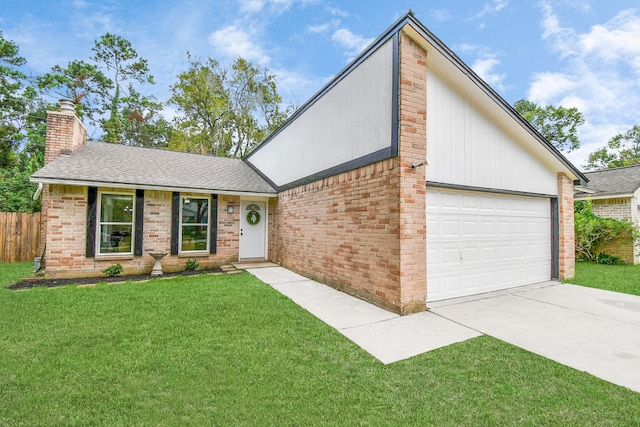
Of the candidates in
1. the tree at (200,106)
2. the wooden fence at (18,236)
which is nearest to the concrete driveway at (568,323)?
the wooden fence at (18,236)

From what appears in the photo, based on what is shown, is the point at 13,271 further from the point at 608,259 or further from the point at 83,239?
the point at 608,259

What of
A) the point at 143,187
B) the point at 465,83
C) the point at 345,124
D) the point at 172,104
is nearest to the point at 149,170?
the point at 143,187

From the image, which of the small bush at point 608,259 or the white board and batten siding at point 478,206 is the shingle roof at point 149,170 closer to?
the white board and batten siding at point 478,206

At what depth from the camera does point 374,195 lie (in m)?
5.35

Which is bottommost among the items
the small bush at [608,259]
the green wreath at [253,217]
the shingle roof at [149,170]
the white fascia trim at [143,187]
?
the small bush at [608,259]

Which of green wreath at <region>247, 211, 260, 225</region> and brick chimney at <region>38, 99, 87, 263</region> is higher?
brick chimney at <region>38, 99, 87, 263</region>

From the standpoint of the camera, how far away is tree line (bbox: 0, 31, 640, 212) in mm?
19891

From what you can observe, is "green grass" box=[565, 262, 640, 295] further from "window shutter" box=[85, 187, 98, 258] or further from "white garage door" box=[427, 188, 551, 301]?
"window shutter" box=[85, 187, 98, 258]

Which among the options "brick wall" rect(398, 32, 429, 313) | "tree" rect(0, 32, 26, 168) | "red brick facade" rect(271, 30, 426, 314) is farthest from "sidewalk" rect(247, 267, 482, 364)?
"tree" rect(0, 32, 26, 168)

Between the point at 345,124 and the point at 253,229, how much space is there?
592cm

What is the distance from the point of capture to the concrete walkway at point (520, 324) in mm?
3258

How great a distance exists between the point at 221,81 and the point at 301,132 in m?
17.9

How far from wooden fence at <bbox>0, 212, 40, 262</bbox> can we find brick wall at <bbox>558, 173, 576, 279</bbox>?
17.4m

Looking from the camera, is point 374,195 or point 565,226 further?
point 565,226
